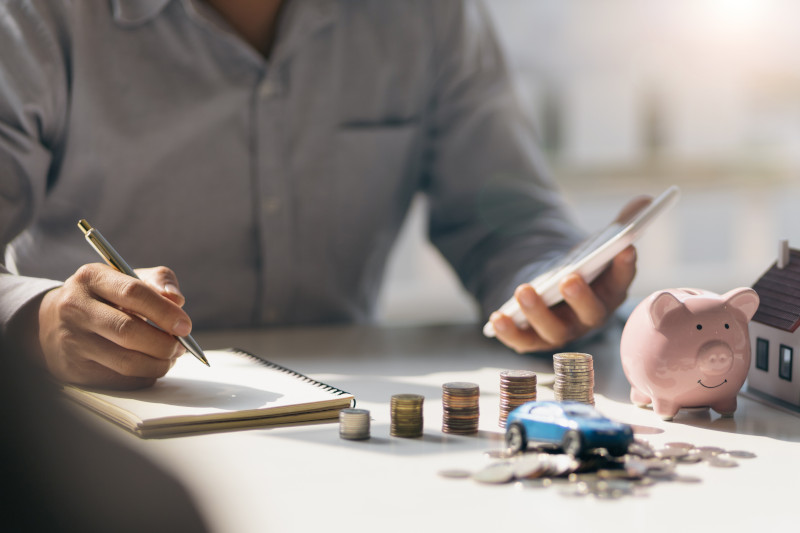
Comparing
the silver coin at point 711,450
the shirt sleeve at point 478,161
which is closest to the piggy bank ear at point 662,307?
the silver coin at point 711,450

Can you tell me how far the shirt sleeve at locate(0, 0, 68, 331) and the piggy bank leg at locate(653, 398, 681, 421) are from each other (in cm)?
80

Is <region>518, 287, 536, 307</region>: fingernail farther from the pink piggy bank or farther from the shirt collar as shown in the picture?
the shirt collar

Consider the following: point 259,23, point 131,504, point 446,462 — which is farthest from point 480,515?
point 259,23

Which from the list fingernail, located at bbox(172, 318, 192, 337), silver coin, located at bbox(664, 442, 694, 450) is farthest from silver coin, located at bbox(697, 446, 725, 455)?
fingernail, located at bbox(172, 318, 192, 337)

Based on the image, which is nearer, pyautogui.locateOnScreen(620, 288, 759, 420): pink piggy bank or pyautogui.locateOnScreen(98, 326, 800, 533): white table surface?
→ pyautogui.locateOnScreen(98, 326, 800, 533): white table surface

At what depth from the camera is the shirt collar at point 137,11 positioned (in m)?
1.18

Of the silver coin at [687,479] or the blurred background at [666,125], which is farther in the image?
the blurred background at [666,125]

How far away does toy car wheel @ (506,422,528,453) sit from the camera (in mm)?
581

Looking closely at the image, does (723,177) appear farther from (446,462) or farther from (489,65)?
(446,462)

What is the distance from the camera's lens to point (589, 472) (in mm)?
546

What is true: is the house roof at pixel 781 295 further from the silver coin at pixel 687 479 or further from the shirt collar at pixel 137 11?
the shirt collar at pixel 137 11

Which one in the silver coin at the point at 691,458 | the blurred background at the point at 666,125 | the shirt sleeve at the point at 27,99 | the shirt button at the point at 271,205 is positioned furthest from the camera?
the blurred background at the point at 666,125

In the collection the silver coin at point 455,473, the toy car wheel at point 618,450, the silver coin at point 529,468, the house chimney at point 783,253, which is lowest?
the silver coin at point 455,473

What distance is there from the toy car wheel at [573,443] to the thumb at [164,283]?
368 mm
